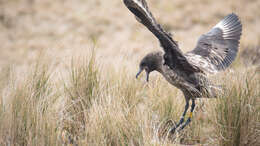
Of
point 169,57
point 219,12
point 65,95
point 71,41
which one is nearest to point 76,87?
point 65,95

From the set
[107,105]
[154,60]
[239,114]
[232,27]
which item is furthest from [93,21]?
[239,114]

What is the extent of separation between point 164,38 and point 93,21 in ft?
30.3

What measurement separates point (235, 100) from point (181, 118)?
0.83 meters

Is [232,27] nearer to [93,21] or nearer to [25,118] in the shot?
[25,118]

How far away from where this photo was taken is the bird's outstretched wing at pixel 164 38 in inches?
112

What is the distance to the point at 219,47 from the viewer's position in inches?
160

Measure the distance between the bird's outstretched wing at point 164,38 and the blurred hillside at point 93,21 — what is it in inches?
240

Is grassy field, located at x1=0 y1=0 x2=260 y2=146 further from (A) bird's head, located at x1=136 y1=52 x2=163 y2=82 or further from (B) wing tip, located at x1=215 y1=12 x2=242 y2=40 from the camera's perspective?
(A) bird's head, located at x1=136 y1=52 x2=163 y2=82

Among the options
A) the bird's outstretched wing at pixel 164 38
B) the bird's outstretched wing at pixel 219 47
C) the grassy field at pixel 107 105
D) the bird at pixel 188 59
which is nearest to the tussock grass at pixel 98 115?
the grassy field at pixel 107 105

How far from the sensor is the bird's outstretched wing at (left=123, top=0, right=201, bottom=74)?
2.84 metres

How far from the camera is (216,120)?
9.43 ft

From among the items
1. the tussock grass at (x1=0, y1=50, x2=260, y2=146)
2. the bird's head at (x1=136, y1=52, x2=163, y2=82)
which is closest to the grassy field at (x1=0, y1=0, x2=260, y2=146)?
the tussock grass at (x1=0, y1=50, x2=260, y2=146)

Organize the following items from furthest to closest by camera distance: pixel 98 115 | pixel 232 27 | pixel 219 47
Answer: pixel 232 27
pixel 219 47
pixel 98 115

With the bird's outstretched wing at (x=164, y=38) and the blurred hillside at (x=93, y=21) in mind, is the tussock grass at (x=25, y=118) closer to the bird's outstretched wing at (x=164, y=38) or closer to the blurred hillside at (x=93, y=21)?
the bird's outstretched wing at (x=164, y=38)
